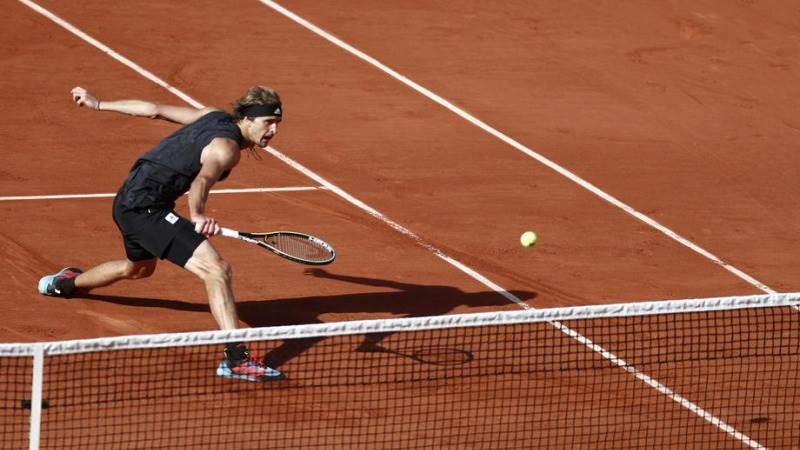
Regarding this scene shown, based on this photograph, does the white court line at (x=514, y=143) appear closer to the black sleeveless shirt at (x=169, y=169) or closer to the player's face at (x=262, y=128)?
the player's face at (x=262, y=128)

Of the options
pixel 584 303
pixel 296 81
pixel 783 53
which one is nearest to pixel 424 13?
pixel 296 81

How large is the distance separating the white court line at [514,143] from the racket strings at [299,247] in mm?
4161

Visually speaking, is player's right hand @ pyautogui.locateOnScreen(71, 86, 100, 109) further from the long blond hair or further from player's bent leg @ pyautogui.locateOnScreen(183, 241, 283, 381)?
player's bent leg @ pyautogui.locateOnScreen(183, 241, 283, 381)

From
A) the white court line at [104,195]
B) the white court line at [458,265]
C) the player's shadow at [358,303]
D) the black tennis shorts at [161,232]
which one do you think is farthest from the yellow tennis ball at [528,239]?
the black tennis shorts at [161,232]

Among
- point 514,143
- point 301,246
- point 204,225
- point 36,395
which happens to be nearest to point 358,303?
point 301,246

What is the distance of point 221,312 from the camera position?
9.04m

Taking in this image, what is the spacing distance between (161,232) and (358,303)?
2.15 meters

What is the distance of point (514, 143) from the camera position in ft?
48.1

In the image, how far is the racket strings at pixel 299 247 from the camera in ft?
32.6

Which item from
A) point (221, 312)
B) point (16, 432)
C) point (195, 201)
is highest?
point (195, 201)

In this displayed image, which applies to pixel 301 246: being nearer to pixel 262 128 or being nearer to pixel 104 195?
pixel 262 128

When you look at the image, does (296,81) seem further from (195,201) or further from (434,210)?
(195,201)

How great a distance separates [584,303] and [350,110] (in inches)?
193

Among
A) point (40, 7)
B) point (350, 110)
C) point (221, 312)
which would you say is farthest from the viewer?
point (40, 7)
